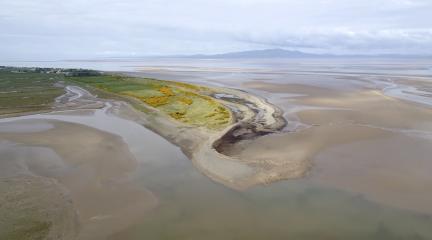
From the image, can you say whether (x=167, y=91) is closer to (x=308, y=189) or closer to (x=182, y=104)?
(x=182, y=104)

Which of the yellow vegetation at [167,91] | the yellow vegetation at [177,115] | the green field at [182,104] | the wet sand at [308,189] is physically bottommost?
the wet sand at [308,189]

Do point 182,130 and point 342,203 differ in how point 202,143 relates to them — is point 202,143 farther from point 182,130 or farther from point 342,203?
point 342,203

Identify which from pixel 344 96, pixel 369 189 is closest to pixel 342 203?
pixel 369 189

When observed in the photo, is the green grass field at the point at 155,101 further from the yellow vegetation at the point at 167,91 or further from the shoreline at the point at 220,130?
the shoreline at the point at 220,130

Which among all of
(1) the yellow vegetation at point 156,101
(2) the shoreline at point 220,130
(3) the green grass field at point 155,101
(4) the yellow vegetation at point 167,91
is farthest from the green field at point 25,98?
(4) the yellow vegetation at point 167,91

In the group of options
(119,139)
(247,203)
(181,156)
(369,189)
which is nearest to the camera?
(247,203)

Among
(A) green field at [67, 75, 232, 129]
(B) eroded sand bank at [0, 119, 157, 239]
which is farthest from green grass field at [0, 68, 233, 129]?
(B) eroded sand bank at [0, 119, 157, 239]

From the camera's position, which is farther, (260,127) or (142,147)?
(260,127)

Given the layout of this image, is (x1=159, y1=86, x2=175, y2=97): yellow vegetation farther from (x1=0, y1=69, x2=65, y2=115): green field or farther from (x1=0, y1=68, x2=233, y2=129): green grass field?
(x1=0, y1=69, x2=65, y2=115): green field

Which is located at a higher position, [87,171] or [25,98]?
[25,98]

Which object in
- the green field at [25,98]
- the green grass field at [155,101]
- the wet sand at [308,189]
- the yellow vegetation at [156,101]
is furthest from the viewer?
the yellow vegetation at [156,101]

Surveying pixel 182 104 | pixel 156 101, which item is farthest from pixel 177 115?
pixel 156 101
